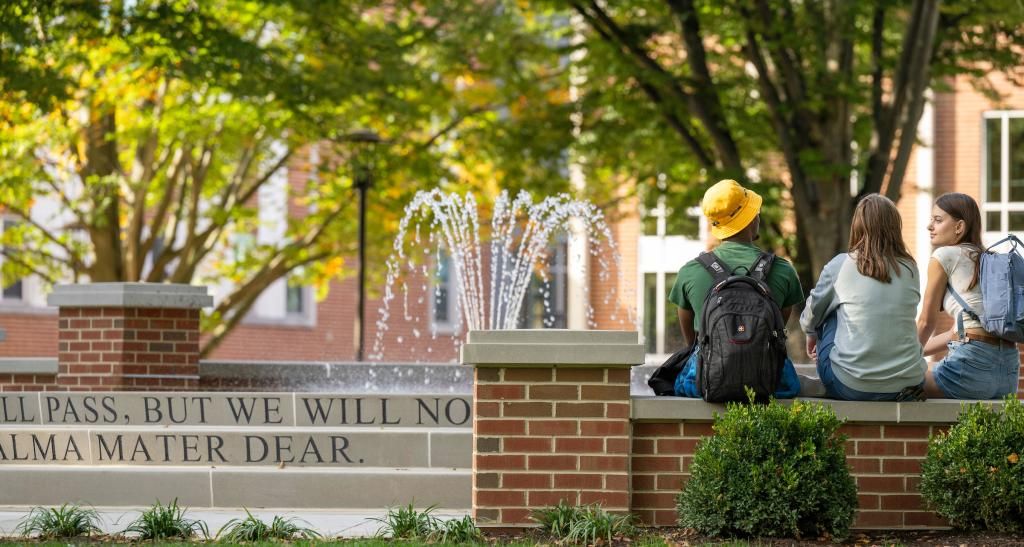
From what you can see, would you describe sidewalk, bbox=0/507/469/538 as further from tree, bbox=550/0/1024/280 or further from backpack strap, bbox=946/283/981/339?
tree, bbox=550/0/1024/280

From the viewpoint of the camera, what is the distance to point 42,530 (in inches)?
287

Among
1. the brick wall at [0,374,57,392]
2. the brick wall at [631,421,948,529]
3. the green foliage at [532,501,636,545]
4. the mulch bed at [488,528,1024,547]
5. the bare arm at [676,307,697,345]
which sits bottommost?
the mulch bed at [488,528,1024,547]

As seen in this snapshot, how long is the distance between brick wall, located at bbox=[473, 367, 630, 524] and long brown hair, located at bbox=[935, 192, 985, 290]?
201cm

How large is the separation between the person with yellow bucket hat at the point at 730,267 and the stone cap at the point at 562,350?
0.36 meters

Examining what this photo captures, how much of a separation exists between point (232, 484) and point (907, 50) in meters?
10.2

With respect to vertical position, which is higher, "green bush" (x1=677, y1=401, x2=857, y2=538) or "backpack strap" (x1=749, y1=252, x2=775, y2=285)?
"backpack strap" (x1=749, y1=252, x2=775, y2=285)

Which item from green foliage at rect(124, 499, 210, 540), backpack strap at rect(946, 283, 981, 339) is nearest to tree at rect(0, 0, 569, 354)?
green foliage at rect(124, 499, 210, 540)

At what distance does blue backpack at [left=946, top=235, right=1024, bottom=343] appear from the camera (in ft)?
24.8

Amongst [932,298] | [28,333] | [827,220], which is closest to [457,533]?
[932,298]

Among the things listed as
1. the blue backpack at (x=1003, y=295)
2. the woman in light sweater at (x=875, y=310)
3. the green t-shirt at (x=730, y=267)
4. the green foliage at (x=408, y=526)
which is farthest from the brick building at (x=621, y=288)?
the green foliage at (x=408, y=526)

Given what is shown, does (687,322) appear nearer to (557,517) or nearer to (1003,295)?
(557,517)

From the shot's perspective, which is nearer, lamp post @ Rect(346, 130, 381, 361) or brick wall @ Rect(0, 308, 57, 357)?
lamp post @ Rect(346, 130, 381, 361)

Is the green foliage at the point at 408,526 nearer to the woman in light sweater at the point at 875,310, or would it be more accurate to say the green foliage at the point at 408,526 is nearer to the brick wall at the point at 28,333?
the woman in light sweater at the point at 875,310

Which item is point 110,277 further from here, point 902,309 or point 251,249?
point 902,309
